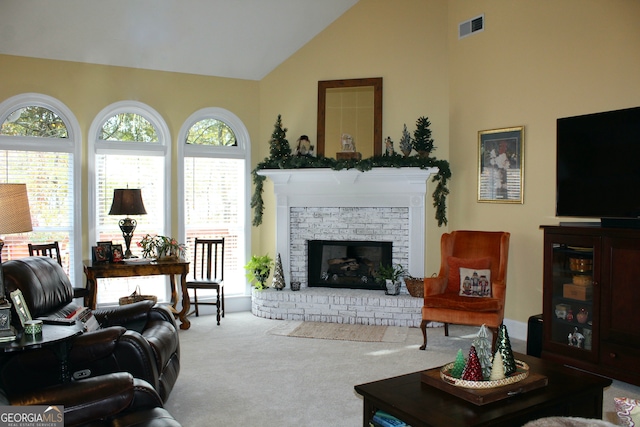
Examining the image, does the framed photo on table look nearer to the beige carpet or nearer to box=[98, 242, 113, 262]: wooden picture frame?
box=[98, 242, 113, 262]: wooden picture frame

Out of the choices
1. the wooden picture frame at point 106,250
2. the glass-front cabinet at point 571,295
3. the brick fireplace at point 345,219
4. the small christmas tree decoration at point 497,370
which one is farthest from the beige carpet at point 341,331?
the small christmas tree decoration at point 497,370

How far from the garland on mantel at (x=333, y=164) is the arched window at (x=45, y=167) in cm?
207

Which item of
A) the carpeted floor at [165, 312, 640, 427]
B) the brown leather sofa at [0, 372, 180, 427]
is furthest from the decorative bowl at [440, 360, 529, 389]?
the brown leather sofa at [0, 372, 180, 427]

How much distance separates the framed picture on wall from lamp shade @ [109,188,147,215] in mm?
3734

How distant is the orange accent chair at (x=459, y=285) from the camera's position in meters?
5.03

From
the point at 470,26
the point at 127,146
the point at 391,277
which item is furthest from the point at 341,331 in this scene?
the point at 470,26

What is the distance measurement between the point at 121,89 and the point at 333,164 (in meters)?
2.59

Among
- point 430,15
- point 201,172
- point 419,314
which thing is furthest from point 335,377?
point 430,15

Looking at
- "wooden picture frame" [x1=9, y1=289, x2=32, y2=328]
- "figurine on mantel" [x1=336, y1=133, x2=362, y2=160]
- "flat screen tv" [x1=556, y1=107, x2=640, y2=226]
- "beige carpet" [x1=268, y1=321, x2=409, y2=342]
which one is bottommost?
"beige carpet" [x1=268, y1=321, x2=409, y2=342]

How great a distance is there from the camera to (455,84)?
20.6ft

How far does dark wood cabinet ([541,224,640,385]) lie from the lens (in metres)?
4.12

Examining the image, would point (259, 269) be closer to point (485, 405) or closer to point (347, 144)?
point (347, 144)

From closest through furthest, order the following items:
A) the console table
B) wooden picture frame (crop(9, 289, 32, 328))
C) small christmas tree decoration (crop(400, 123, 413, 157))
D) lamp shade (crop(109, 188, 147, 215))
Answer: wooden picture frame (crop(9, 289, 32, 328)) < the console table < lamp shade (crop(109, 188, 147, 215)) < small christmas tree decoration (crop(400, 123, 413, 157))

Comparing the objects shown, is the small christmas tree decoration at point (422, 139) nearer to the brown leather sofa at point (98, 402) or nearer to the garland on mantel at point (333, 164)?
the garland on mantel at point (333, 164)
